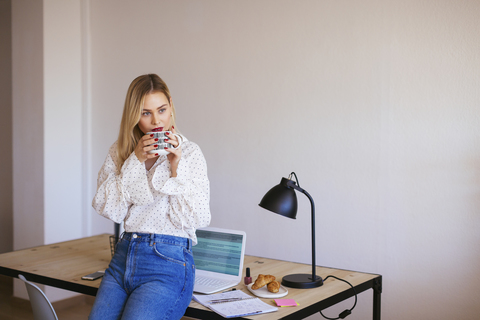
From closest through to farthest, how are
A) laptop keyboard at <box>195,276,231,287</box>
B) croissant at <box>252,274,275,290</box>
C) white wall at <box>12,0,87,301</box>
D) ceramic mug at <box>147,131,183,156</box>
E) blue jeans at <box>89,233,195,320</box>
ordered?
blue jeans at <box>89,233,195,320</box> < ceramic mug at <box>147,131,183,156</box> < croissant at <box>252,274,275,290</box> < laptop keyboard at <box>195,276,231,287</box> < white wall at <box>12,0,87,301</box>

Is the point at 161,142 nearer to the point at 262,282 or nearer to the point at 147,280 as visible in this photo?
the point at 147,280

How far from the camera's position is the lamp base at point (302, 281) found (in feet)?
5.48

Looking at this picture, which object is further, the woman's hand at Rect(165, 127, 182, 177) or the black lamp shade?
the black lamp shade

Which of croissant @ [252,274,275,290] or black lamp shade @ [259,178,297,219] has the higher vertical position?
black lamp shade @ [259,178,297,219]

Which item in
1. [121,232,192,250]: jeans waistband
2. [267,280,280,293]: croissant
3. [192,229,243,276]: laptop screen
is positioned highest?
[121,232,192,250]: jeans waistband

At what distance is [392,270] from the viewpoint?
2.41m

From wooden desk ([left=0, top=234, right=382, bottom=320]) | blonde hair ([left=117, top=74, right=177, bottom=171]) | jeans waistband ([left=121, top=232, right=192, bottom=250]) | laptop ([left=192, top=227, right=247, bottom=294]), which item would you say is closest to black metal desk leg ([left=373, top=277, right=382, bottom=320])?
wooden desk ([left=0, top=234, right=382, bottom=320])

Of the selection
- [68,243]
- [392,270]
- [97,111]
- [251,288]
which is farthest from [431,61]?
[97,111]

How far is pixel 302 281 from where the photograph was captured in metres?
1.69

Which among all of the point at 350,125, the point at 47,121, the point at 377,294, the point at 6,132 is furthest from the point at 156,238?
the point at 6,132

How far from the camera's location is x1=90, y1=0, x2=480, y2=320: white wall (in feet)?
7.30

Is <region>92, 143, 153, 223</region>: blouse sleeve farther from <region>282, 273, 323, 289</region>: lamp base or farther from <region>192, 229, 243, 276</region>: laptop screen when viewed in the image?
<region>282, 273, 323, 289</region>: lamp base

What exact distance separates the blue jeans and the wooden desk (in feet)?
0.32

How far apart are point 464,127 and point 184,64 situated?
1856 millimetres
